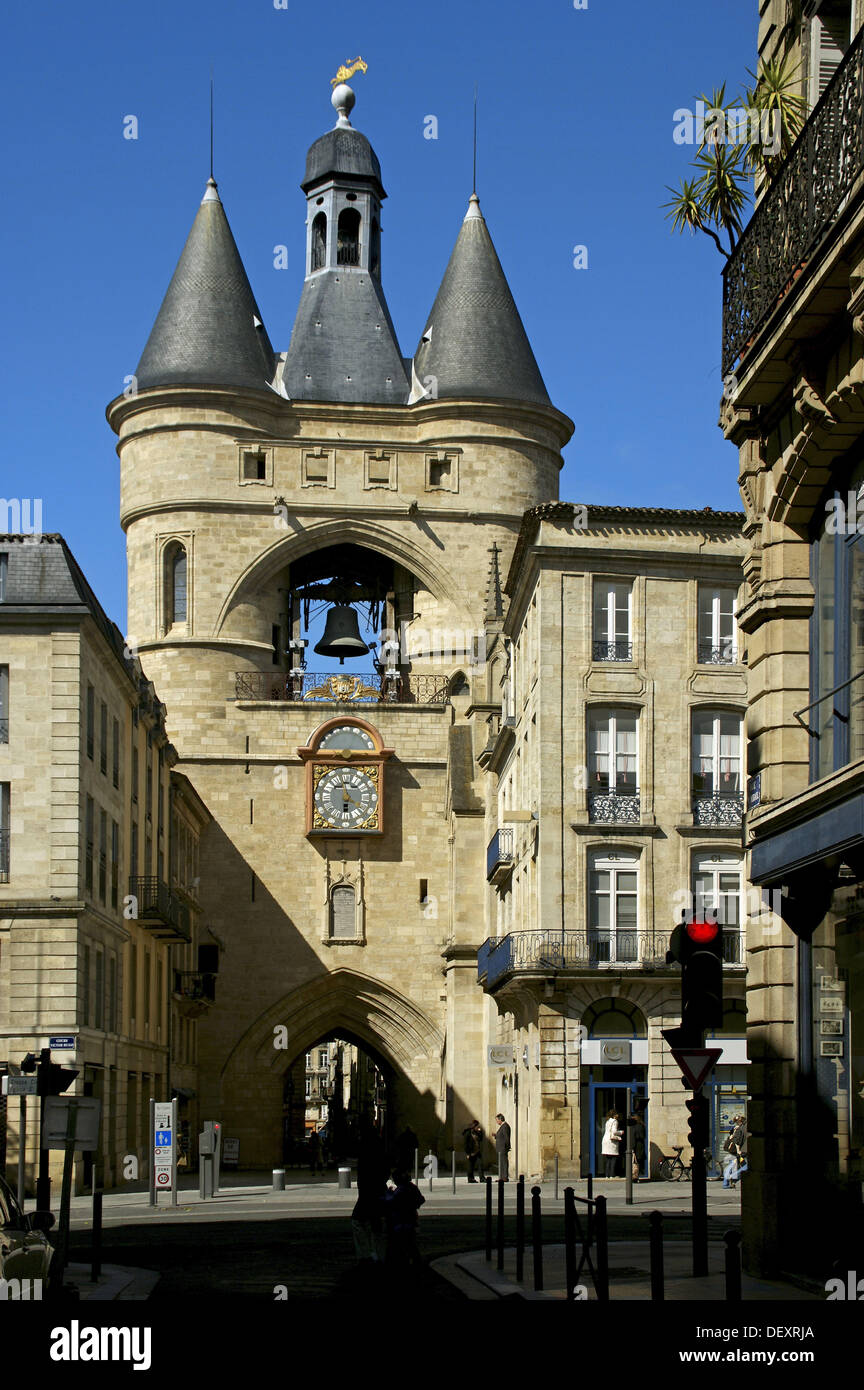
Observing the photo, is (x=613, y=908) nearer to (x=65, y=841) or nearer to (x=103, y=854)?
(x=103, y=854)

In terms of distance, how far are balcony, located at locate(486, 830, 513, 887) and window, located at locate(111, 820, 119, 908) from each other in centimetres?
826

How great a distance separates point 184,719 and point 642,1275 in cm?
3821

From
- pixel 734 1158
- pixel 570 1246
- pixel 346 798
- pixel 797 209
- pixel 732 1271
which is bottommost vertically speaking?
pixel 734 1158

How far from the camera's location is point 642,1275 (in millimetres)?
15195

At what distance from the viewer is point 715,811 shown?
1442 inches

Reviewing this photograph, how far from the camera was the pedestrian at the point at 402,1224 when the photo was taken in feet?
50.6

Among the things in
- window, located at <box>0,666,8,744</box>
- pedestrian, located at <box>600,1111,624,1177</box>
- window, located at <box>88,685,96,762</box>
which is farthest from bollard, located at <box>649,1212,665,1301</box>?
window, located at <box>88,685,96,762</box>

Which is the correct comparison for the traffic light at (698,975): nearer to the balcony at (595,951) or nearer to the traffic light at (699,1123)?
the traffic light at (699,1123)

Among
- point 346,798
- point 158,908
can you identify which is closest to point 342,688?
point 346,798

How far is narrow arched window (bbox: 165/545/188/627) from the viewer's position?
53.7 m

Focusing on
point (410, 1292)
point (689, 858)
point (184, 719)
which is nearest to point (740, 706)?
point (689, 858)

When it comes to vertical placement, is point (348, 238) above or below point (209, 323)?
above

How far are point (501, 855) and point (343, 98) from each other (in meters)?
31.2
